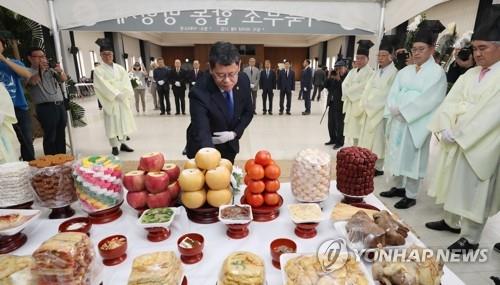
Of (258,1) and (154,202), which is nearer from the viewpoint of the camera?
(154,202)

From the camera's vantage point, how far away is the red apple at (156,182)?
1.21m

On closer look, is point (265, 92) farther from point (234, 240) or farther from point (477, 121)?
point (234, 240)

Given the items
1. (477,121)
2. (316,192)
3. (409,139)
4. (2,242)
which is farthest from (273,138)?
(2,242)

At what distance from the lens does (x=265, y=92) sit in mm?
8953

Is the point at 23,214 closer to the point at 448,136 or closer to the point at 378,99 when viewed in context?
the point at 448,136

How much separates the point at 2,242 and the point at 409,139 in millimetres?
3059

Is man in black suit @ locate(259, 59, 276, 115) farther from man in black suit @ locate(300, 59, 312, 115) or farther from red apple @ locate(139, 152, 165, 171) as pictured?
red apple @ locate(139, 152, 165, 171)

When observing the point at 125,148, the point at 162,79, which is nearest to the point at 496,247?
the point at 125,148

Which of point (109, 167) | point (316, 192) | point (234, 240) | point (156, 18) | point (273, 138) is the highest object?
point (156, 18)

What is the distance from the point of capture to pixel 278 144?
5371 mm

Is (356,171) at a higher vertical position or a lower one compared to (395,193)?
higher

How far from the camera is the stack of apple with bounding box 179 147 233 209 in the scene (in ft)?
3.91

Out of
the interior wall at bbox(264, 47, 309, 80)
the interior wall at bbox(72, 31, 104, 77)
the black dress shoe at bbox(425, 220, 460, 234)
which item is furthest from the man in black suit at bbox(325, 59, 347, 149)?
the interior wall at bbox(264, 47, 309, 80)

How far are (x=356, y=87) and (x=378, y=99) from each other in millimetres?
725
